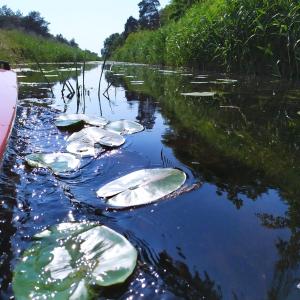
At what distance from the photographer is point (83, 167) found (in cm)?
164

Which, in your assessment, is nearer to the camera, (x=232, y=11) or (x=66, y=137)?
(x=66, y=137)

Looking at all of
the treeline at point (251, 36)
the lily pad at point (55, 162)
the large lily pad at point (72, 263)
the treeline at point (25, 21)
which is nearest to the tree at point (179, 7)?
the treeline at point (251, 36)

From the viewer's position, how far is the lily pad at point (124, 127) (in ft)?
7.56

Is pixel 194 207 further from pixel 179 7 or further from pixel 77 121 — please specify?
pixel 179 7

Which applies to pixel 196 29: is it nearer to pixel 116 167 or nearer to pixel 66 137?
pixel 66 137

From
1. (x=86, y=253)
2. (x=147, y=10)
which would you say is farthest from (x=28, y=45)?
(x=147, y=10)

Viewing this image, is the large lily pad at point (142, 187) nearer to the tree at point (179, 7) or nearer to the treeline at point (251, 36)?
the treeline at point (251, 36)

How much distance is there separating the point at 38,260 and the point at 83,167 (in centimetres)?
78

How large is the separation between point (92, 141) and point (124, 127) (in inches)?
16.7

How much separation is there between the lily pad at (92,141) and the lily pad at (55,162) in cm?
15

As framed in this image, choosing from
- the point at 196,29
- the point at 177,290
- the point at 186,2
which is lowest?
the point at 177,290

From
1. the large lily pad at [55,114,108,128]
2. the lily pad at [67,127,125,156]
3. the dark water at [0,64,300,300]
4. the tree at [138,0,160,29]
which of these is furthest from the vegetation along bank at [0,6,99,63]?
the tree at [138,0,160,29]

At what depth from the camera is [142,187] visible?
1.32 m

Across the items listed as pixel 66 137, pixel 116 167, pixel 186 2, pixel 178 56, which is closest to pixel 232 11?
pixel 178 56
